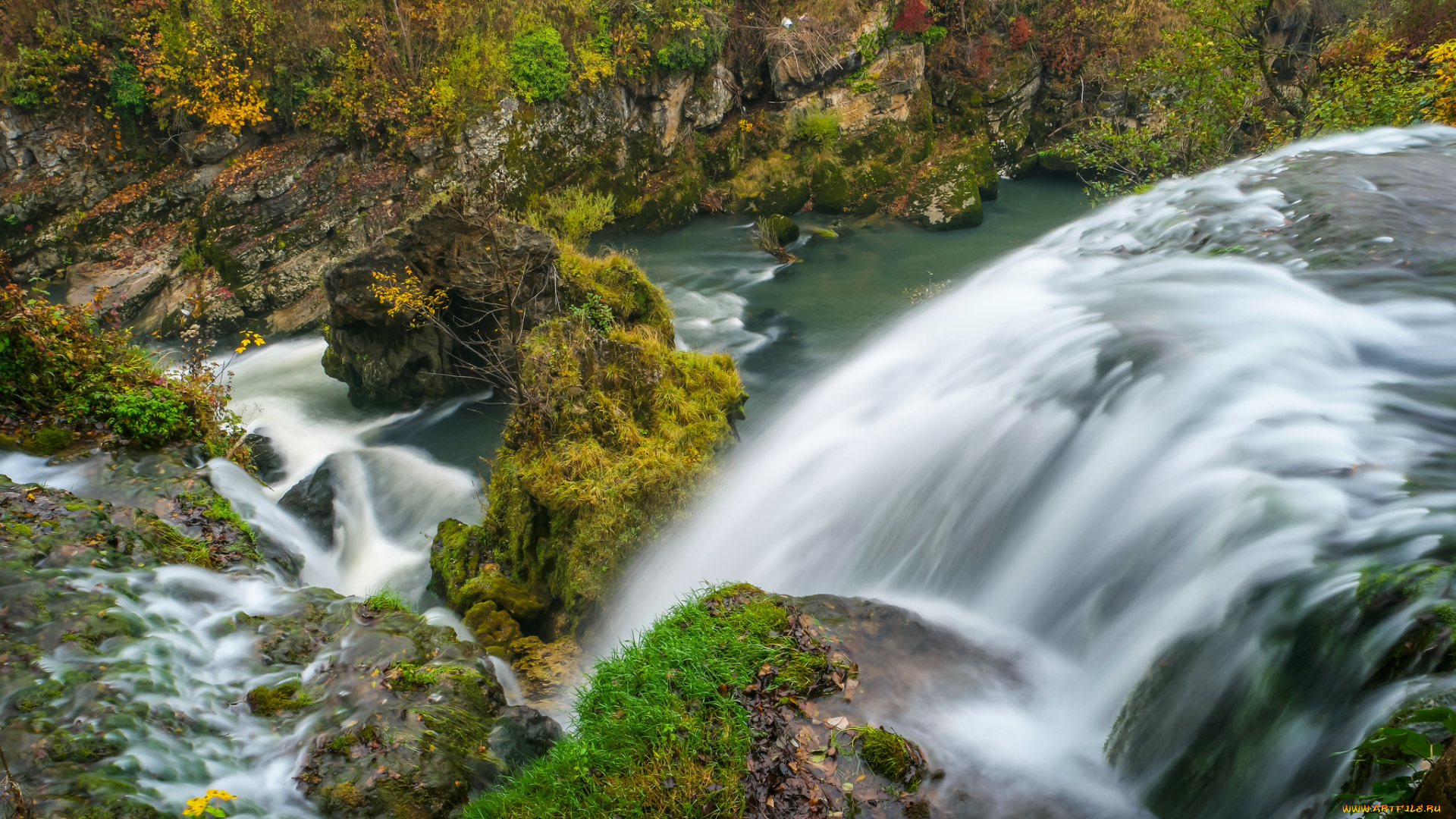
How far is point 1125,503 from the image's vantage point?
446 centimetres

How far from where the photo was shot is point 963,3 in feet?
65.2

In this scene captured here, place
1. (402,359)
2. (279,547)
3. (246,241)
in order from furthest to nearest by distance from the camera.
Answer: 1. (246,241)
2. (402,359)
3. (279,547)

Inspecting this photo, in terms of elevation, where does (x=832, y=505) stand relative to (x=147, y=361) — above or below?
below

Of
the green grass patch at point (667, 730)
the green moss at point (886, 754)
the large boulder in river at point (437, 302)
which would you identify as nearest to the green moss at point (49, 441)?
the large boulder in river at point (437, 302)

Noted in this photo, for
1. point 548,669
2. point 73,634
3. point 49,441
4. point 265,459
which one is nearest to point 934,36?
point 265,459

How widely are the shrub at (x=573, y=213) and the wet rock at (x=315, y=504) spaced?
27.6 ft

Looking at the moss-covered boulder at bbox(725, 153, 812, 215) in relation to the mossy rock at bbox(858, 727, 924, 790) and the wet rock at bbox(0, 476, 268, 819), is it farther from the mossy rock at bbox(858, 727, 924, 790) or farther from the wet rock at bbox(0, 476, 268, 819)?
the mossy rock at bbox(858, 727, 924, 790)

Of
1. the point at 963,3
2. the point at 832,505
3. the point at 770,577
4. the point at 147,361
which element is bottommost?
the point at 770,577

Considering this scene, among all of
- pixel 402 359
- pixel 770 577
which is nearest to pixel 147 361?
pixel 402 359

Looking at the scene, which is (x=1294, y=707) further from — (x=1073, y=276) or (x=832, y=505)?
(x=1073, y=276)

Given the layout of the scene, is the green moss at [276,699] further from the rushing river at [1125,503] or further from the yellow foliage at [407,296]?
the yellow foliage at [407,296]

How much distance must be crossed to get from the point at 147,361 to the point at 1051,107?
70.9 feet

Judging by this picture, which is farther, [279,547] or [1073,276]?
[1073,276]

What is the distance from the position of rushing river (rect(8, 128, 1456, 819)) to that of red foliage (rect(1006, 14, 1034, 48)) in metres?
13.2
